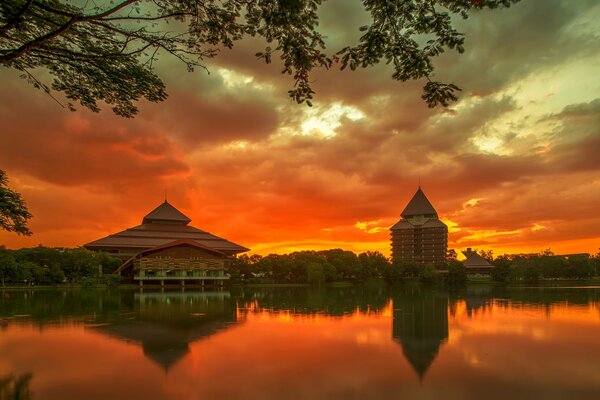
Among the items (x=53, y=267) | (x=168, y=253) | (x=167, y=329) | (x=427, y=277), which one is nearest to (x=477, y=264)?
(x=427, y=277)

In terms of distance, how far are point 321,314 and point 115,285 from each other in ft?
118

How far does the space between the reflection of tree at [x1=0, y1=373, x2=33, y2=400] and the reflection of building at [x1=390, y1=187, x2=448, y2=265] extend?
355ft

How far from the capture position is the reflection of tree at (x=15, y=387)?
7745 millimetres

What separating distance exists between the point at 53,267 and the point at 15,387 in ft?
153

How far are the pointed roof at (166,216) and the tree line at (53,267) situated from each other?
69.3 ft

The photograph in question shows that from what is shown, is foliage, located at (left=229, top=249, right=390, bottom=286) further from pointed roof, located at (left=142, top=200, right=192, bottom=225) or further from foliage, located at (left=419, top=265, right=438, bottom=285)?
pointed roof, located at (left=142, top=200, right=192, bottom=225)

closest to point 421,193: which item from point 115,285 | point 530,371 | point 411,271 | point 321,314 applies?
point 411,271

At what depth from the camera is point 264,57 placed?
23.0 feet

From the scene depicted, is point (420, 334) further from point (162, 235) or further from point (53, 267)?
point (162, 235)

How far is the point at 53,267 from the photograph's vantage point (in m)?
49.2

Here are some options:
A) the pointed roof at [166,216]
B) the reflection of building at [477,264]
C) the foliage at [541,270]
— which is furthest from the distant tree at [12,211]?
the reflection of building at [477,264]

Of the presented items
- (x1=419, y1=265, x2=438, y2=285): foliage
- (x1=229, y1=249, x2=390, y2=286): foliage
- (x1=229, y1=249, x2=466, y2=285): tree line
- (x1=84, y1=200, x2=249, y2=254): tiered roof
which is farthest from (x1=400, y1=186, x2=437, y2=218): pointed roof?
(x1=84, y1=200, x2=249, y2=254): tiered roof

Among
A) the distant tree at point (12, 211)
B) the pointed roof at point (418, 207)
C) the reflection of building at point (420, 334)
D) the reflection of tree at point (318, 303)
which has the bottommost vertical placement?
the reflection of tree at point (318, 303)

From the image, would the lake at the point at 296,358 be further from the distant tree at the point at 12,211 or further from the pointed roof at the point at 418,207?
the pointed roof at the point at 418,207
